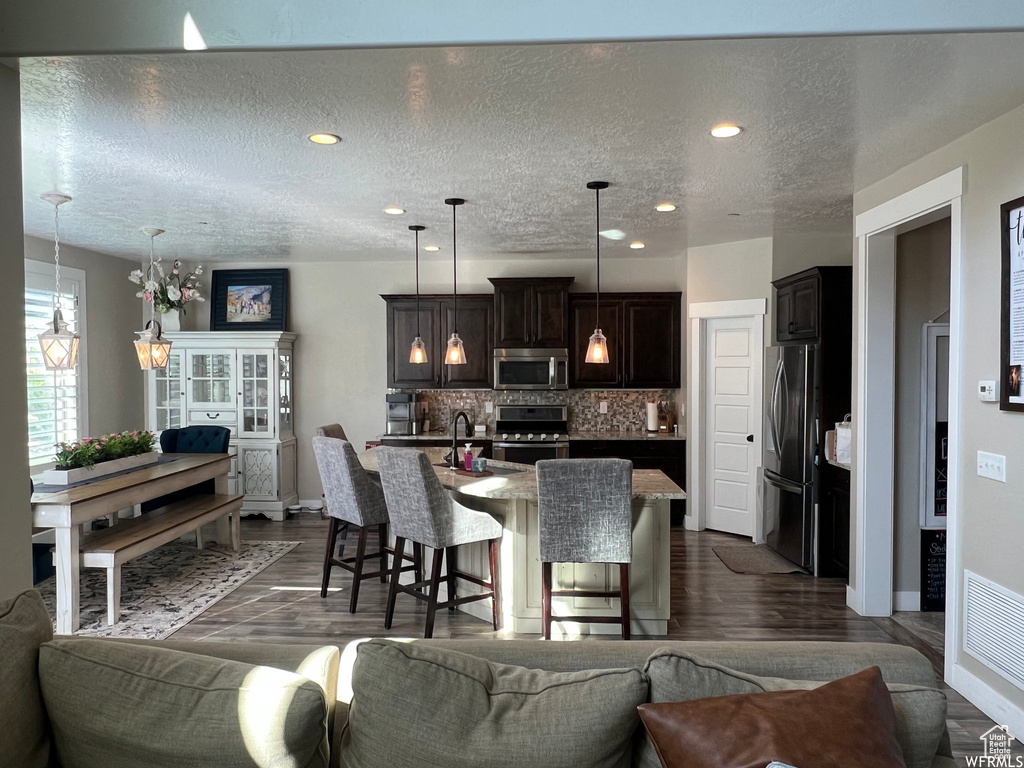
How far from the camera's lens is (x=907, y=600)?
4289 mm

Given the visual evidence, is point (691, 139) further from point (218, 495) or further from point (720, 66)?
point (218, 495)

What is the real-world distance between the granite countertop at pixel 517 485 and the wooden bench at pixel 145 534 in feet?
4.53

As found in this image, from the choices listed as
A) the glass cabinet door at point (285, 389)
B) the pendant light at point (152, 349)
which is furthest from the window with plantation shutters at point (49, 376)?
the glass cabinet door at point (285, 389)

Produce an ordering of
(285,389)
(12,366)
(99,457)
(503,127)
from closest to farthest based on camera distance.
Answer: (12,366) < (503,127) < (99,457) < (285,389)

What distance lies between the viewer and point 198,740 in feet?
4.71

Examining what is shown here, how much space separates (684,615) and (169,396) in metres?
5.49

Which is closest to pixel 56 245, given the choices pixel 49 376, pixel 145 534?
pixel 49 376

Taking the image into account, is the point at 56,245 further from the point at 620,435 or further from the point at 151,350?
the point at 620,435

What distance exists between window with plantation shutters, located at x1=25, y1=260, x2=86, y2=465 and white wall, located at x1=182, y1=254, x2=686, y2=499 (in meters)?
1.24

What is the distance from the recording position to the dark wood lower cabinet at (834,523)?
15.5 feet

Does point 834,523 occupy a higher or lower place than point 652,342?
lower

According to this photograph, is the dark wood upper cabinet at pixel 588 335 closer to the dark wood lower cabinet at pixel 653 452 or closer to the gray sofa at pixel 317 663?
the dark wood lower cabinet at pixel 653 452

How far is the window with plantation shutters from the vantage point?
5.56m

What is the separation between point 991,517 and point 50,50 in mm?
4107
